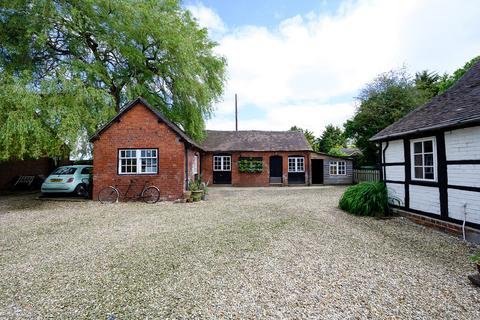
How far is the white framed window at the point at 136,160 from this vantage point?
10859 millimetres

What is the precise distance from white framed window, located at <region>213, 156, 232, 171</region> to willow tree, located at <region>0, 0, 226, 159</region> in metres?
4.80

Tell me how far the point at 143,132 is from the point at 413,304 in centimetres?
1092

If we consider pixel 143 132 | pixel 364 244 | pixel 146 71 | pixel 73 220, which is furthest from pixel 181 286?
pixel 146 71

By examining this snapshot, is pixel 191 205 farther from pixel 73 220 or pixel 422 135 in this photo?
pixel 422 135

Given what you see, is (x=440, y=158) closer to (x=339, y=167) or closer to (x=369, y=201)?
(x=369, y=201)

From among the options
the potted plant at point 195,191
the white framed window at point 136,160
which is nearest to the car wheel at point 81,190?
the white framed window at point 136,160

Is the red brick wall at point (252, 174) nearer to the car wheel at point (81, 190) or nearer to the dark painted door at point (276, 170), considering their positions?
the dark painted door at point (276, 170)

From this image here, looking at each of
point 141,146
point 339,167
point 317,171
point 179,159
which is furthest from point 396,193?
point 317,171

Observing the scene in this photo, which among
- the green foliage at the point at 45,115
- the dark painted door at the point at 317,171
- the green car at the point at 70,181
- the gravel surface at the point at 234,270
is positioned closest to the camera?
the gravel surface at the point at 234,270

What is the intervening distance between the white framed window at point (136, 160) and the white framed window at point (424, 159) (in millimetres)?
10311

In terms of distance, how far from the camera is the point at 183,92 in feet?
44.1

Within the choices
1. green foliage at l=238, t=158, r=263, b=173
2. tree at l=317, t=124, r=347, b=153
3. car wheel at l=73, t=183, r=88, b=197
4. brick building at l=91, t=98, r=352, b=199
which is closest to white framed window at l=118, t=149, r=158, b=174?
brick building at l=91, t=98, r=352, b=199

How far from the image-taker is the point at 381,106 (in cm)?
1867

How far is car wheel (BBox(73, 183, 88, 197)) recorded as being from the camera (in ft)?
37.8
